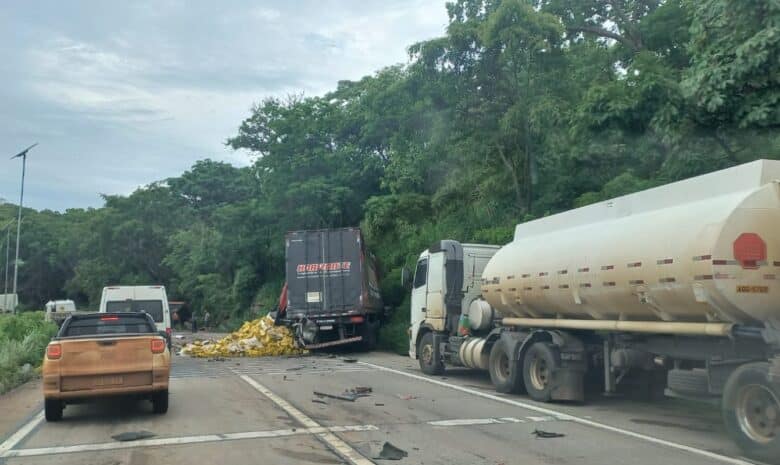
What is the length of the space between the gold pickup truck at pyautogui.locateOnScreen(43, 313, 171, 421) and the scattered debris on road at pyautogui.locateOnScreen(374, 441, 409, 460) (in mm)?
4176

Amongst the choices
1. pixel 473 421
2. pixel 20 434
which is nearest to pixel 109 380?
pixel 20 434

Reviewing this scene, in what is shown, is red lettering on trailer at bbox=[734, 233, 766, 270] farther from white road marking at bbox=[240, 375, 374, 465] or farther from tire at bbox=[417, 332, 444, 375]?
tire at bbox=[417, 332, 444, 375]

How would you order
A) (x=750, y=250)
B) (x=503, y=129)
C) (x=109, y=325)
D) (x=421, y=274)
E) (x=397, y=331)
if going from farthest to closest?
1. (x=397, y=331)
2. (x=503, y=129)
3. (x=421, y=274)
4. (x=109, y=325)
5. (x=750, y=250)

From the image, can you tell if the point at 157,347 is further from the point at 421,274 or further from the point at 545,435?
the point at 421,274

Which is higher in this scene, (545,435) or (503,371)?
(503,371)

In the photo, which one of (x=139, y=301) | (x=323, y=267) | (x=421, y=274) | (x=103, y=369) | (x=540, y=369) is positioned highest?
(x=323, y=267)

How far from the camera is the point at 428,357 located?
16.8m

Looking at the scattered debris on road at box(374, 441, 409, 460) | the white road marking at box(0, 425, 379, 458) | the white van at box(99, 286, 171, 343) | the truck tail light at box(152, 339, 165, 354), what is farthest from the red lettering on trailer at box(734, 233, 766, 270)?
Answer: the white van at box(99, 286, 171, 343)

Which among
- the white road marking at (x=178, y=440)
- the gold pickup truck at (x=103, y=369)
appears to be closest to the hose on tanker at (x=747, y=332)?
the white road marking at (x=178, y=440)

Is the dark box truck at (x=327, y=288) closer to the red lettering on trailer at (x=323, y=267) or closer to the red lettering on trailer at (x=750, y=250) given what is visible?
the red lettering on trailer at (x=323, y=267)

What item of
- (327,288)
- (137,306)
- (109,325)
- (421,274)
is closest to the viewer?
(109,325)

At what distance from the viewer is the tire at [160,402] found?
A: 35.4 feet

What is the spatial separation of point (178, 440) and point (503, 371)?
676cm

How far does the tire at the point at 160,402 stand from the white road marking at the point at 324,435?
1.78 m
